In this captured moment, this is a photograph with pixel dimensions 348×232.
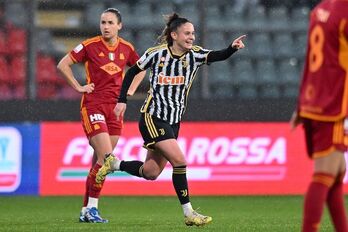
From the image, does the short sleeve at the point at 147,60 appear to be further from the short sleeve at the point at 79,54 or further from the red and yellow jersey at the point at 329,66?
the red and yellow jersey at the point at 329,66

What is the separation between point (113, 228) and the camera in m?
8.86

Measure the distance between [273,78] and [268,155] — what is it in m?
1.23

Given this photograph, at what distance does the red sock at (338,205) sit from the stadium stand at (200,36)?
8365mm

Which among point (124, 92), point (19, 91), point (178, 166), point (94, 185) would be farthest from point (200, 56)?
point (19, 91)

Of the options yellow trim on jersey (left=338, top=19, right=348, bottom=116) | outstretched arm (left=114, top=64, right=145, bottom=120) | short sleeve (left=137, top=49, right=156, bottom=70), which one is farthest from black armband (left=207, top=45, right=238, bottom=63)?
yellow trim on jersey (left=338, top=19, right=348, bottom=116)

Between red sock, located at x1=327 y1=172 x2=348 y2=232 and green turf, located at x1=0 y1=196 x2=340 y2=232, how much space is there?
2.50 metres

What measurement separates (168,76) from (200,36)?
536 cm

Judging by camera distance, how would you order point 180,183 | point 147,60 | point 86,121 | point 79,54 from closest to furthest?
point 180,183 → point 147,60 → point 86,121 → point 79,54

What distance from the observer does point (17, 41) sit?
14.2m

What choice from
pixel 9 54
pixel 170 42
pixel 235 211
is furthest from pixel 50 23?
pixel 170 42

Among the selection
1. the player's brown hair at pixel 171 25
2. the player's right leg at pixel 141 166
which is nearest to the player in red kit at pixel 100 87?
the player's right leg at pixel 141 166

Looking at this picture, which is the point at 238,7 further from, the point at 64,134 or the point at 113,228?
the point at 113,228

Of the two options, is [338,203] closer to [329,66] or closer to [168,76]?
[329,66]

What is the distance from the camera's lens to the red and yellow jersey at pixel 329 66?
5953 millimetres
